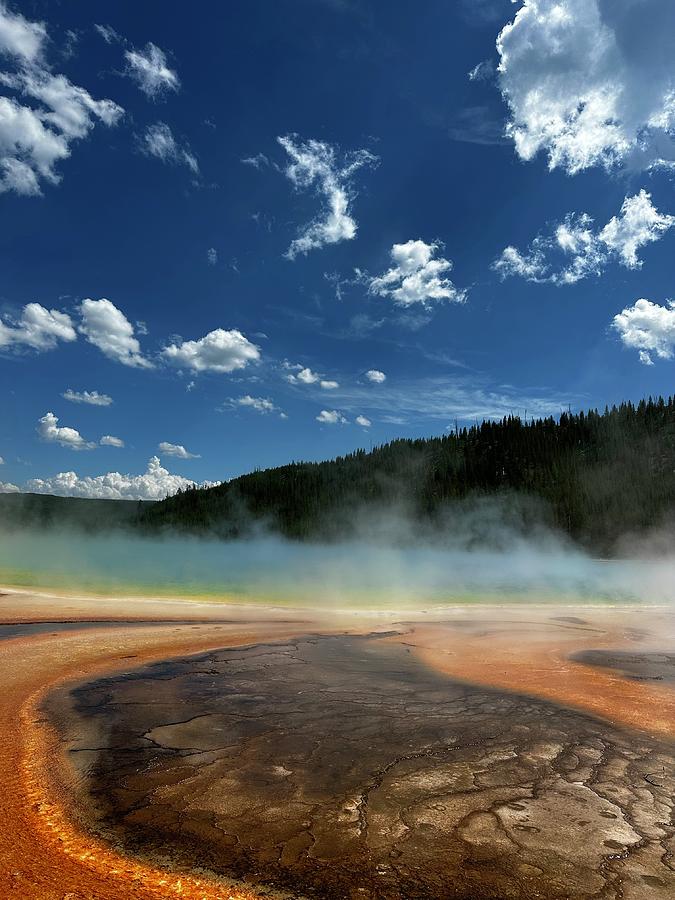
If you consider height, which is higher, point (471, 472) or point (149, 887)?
point (471, 472)

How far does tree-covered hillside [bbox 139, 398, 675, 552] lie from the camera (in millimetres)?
90938

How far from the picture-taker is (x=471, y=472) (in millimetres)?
122938

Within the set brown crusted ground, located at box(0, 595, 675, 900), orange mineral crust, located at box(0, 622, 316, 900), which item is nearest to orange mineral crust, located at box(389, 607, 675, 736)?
brown crusted ground, located at box(0, 595, 675, 900)

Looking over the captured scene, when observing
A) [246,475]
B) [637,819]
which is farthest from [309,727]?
[246,475]

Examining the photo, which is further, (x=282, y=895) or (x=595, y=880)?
(x=595, y=880)

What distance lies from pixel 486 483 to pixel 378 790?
118 meters

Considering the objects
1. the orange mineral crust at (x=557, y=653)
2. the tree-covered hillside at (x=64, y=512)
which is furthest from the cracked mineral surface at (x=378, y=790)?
the tree-covered hillside at (x=64, y=512)

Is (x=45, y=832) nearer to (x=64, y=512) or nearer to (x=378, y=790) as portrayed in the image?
(x=378, y=790)

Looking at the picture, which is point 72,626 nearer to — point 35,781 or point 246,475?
point 35,781

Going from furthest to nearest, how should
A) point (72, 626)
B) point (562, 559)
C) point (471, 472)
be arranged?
1. point (471, 472)
2. point (562, 559)
3. point (72, 626)

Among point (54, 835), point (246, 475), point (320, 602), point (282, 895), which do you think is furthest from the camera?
point (246, 475)

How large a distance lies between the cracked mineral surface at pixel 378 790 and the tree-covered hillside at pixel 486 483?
3527 inches

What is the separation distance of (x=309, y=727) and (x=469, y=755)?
1.95 m

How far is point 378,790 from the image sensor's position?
4.44 m
